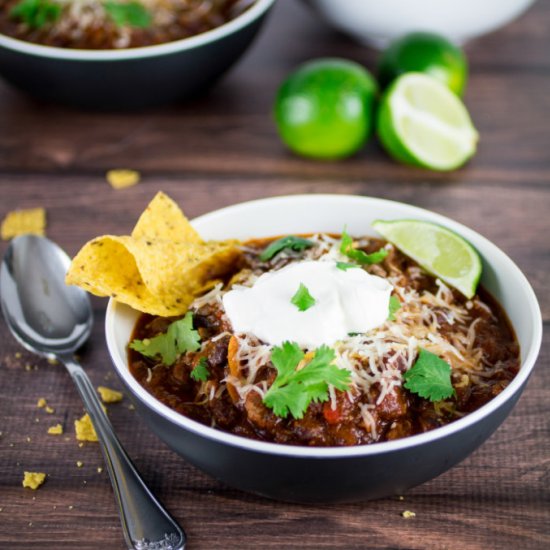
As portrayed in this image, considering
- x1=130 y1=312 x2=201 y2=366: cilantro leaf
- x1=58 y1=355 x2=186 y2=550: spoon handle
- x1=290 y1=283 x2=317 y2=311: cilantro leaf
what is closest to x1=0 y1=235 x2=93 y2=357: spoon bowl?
x1=58 y1=355 x2=186 y2=550: spoon handle

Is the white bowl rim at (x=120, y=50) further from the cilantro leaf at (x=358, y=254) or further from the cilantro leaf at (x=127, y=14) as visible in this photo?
the cilantro leaf at (x=358, y=254)

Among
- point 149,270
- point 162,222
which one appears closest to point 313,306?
point 149,270

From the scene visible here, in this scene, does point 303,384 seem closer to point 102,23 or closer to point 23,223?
point 23,223

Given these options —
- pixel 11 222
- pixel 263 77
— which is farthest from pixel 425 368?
pixel 263 77

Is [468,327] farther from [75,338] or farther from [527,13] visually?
[527,13]

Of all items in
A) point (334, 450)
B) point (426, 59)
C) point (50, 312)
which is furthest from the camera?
point (426, 59)

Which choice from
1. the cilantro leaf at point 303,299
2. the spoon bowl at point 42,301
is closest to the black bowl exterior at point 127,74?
the spoon bowl at point 42,301

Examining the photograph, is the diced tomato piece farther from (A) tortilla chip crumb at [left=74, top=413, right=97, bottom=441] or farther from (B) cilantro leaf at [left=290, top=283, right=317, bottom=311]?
(A) tortilla chip crumb at [left=74, top=413, right=97, bottom=441]
